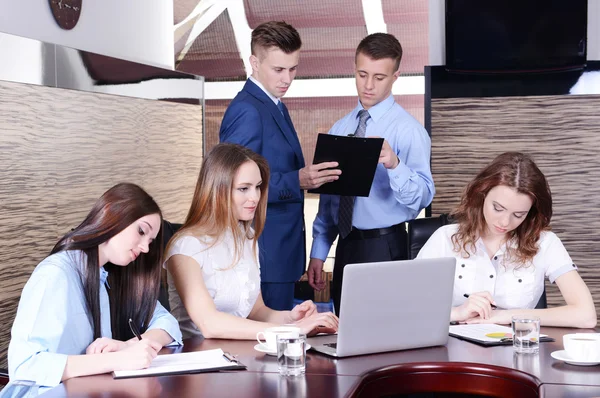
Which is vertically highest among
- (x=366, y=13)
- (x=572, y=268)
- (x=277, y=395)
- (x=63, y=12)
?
(x=366, y=13)

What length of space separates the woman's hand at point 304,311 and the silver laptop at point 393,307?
26 cm

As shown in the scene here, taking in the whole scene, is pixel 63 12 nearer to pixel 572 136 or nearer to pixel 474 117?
pixel 474 117

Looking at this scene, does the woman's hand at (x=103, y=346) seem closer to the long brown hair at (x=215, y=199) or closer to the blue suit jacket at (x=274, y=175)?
the long brown hair at (x=215, y=199)

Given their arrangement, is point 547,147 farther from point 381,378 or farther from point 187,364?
point 187,364

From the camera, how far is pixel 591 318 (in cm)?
244

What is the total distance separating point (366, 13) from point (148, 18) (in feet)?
4.47

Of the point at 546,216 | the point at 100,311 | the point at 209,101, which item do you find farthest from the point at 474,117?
the point at 100,311

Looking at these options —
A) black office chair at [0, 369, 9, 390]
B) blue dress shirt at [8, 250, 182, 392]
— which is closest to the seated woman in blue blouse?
blue dress shirt at [8, 250, 182, 392]

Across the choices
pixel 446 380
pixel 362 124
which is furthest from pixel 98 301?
pixel 362 124

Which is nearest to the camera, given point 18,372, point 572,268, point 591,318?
point 18,372

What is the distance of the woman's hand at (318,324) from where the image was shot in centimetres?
220

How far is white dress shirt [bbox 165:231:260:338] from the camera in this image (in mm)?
2446

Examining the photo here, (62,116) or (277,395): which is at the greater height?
(62,116)

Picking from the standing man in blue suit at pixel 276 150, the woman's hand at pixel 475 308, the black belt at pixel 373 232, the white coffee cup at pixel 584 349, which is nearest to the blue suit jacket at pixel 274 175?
the standing man in blue suit at pixel 276 150
